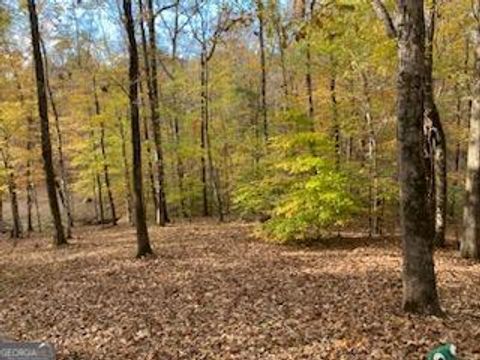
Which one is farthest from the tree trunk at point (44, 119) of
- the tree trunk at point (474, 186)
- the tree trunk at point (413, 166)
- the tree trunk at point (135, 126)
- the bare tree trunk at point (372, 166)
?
the tree trunk at point (413, 166)

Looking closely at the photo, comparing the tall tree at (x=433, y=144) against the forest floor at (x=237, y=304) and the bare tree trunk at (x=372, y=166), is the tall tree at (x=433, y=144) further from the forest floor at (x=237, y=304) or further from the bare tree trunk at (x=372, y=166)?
the bare tree trunk at (x=372, y=166)

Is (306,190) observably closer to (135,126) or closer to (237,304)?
(135,126)

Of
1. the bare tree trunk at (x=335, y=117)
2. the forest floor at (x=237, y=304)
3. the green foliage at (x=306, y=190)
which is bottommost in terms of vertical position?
the forest floor at (x=237, y=304)

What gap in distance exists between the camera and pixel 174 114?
2427 centimetres

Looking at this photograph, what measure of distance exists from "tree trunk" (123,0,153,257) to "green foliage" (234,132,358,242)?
3.70 metres

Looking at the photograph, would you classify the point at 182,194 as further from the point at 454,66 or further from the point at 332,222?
the point at 454,66

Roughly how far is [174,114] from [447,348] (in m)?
21.1

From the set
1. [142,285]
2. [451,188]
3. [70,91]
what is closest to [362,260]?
[142,285]

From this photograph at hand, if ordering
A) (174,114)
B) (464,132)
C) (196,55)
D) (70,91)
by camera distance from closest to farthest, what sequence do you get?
(174,114) → (464,132) → (70,91) → (196,55)

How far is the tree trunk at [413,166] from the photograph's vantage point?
7.50 m

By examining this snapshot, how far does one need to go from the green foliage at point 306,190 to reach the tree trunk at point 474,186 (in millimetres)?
3354

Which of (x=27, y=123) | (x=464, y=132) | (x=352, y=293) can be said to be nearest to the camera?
(x=352, y=293)

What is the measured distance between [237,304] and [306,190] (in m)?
6.92

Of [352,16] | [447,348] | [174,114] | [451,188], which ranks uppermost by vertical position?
[352,16]
